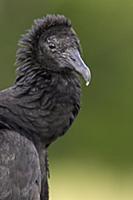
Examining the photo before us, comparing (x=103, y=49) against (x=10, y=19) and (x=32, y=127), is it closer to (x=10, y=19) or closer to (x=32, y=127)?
(x=10, y=19)

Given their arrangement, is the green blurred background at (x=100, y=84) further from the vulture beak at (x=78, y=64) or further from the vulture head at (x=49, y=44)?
the vulture beak at (x=78, y=64)

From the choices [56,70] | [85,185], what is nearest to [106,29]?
[85,185]

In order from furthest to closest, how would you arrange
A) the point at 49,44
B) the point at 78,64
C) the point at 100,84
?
the point at 100,84
the point at 49,44
the point at 78,64

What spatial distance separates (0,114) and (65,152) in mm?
8406

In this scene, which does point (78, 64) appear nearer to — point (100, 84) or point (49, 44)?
point (49, 44)

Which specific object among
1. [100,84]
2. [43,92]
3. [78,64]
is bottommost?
[43,92]

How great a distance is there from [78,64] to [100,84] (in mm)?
8366

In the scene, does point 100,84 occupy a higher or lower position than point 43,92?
higher

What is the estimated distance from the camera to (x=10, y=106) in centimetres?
691

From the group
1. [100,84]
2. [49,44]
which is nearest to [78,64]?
[49,44]

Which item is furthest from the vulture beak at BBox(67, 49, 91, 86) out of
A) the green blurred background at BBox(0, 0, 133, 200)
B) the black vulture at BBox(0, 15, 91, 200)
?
the green blurred background at BBox(0, 0, 133, 200)

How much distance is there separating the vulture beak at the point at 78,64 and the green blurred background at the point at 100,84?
7891 millimetres

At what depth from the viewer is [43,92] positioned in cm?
710

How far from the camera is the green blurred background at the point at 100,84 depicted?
15.2 m
